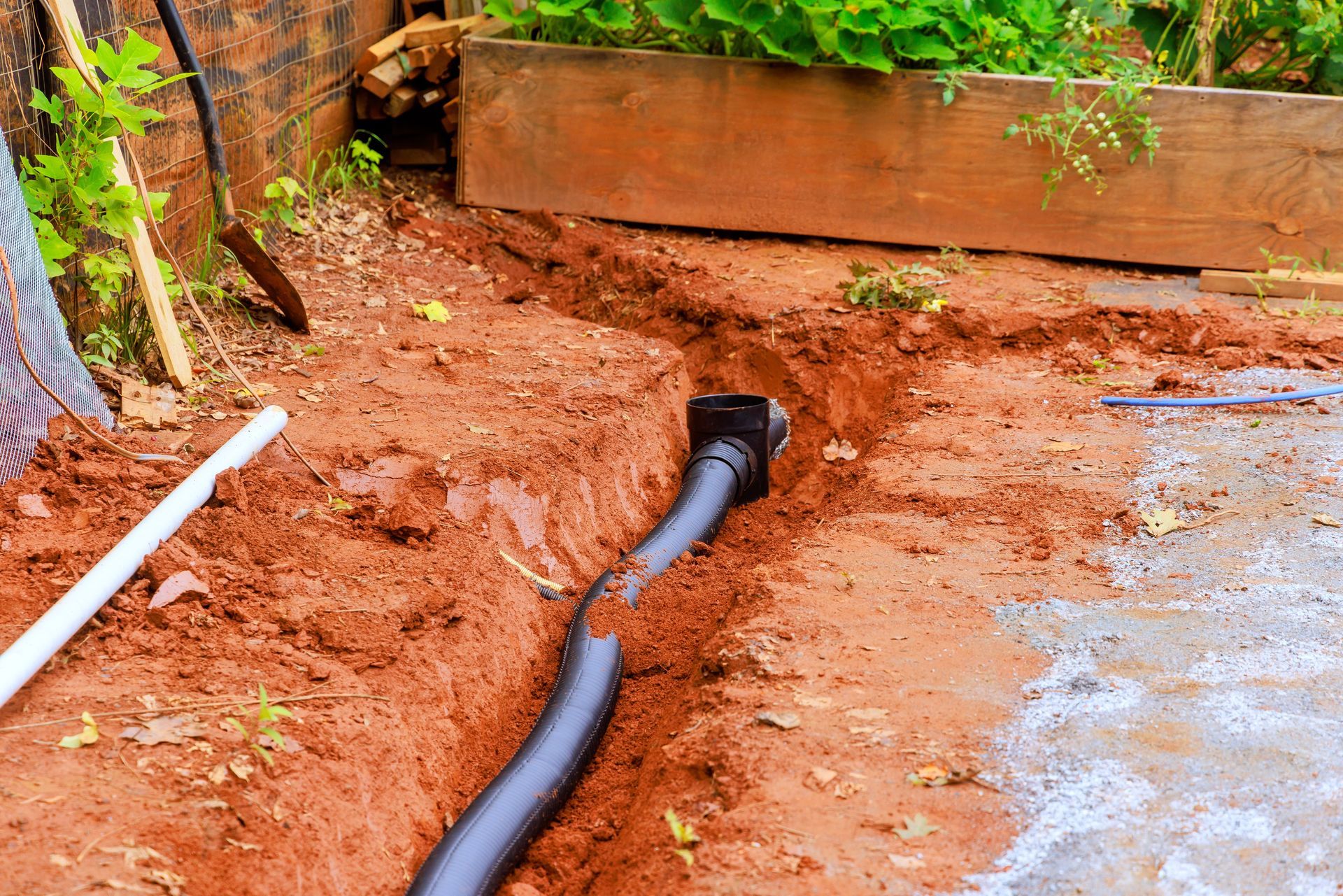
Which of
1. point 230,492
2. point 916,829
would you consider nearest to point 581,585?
point 230,492

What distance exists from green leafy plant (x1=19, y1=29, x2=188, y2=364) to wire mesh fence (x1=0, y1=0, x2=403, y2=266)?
120 millimetres

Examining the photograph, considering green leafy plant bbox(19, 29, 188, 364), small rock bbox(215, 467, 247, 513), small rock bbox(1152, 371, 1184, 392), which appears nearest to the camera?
small rock bbox(215, 467, 247, 513)

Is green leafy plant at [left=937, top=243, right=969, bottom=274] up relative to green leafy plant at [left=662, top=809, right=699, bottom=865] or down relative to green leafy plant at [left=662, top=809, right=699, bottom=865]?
up

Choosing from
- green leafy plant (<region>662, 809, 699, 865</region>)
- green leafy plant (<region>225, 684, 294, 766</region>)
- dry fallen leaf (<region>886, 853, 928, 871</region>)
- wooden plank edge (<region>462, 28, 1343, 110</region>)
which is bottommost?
green leafy plant (<region>662, 809, 699, 865</region>)

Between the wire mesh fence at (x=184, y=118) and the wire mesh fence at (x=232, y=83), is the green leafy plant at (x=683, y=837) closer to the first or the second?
the wire mesh fence at (x=184, y=118)

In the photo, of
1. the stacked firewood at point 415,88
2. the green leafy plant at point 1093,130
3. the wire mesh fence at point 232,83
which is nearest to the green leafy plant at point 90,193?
the wire mesh fence at point 232,83

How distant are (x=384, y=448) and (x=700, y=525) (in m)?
1.04

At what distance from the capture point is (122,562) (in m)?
2.47

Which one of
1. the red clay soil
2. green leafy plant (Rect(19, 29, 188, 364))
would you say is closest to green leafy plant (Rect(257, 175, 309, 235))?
the red clay soil

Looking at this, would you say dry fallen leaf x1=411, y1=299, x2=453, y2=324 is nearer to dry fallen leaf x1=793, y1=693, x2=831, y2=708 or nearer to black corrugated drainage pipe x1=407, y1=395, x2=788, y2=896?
black corrugated drainage pipe x1=407, y1=395, x2=788, y2=896

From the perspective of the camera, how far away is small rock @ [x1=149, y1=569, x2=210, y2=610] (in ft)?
8.18

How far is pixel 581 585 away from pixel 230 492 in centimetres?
107

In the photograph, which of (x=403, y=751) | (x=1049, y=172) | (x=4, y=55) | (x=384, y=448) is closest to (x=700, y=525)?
(x=384, y=448)

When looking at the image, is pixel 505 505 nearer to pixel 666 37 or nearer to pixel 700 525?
pixel 700 525
